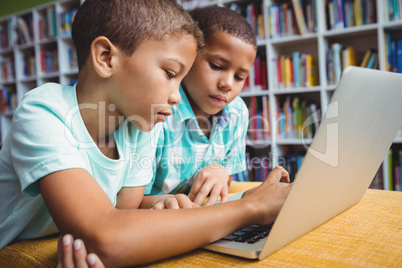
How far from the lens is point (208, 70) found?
110 centimetres

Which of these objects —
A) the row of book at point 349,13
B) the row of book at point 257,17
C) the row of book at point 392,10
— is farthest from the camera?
the row of book at point 257,17

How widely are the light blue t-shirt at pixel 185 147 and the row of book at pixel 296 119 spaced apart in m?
1.59

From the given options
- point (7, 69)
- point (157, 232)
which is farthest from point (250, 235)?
point (7, 69)

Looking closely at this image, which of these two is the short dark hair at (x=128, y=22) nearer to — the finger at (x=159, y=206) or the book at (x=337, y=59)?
the finger at (x=159, y=206)

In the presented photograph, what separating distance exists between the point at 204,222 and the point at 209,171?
0.38 meters

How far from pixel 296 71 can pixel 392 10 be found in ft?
2.52

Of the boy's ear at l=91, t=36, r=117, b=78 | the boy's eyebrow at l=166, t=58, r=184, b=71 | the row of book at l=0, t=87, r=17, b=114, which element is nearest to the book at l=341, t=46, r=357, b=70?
the boy's eyebrow at l=166, t=58, r=184, b=71

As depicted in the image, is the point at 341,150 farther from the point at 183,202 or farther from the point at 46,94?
the point at 46,94

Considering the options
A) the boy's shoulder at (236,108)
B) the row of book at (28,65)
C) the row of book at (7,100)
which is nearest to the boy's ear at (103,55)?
the boy's shoulder at (236,108)

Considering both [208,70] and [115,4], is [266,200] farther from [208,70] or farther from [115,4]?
[208,70]

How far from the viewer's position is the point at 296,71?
2.71 m

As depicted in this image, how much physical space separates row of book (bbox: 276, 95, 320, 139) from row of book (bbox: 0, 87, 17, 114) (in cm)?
333

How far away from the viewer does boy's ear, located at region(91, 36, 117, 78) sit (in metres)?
0.67

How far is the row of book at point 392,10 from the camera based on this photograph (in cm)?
229
